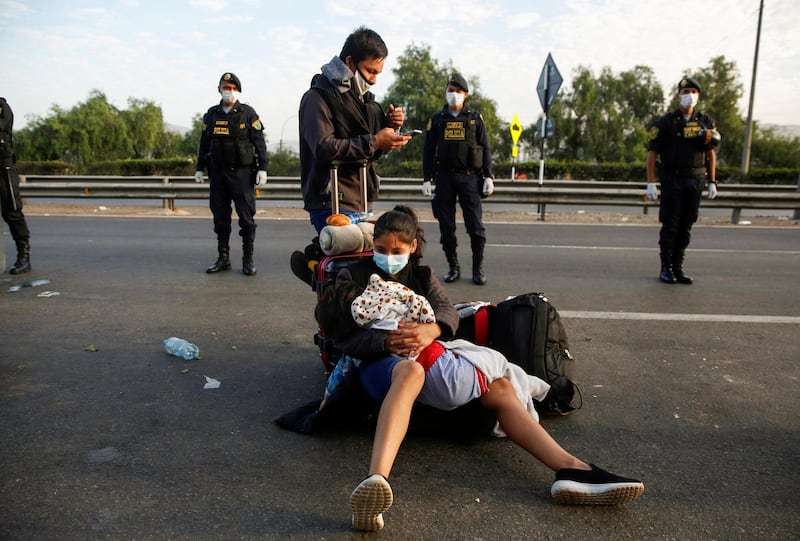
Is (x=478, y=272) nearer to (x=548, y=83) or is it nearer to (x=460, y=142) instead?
(x=460, y=142)

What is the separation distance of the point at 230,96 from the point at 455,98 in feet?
8.26

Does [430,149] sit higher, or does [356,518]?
[430,149]

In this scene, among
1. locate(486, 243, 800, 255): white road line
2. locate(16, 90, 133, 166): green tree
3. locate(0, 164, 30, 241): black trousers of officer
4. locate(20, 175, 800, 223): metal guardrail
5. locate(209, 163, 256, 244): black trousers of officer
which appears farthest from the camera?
locate(16, 90, 133, 166): green tree

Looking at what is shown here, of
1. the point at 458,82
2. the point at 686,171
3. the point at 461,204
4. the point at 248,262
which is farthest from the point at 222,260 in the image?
the point at 686,171

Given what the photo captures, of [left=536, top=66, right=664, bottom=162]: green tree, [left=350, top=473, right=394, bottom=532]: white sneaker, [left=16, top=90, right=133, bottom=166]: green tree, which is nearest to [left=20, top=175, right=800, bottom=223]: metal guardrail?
[left=350, top=473, right=394, bottom=532]: white sneaker

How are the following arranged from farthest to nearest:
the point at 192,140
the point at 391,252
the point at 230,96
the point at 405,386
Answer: the point at 192,140, the point at 230,96, the point at 391,252, the point at 405,386

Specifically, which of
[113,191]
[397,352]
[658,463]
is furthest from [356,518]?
[113,191]

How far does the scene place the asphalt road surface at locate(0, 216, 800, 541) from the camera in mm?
2428

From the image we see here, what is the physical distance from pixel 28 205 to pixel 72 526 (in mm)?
15556

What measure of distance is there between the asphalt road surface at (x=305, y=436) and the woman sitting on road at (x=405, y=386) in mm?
109

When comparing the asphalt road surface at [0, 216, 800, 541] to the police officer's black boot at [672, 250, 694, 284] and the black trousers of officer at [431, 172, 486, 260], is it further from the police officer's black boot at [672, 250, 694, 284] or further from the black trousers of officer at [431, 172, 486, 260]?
the black trousers of officer at [431, 172, 486, 260]

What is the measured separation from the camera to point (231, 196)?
7527mm

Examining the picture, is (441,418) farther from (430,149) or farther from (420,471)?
(430,149)

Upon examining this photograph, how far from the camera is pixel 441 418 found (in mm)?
3082
